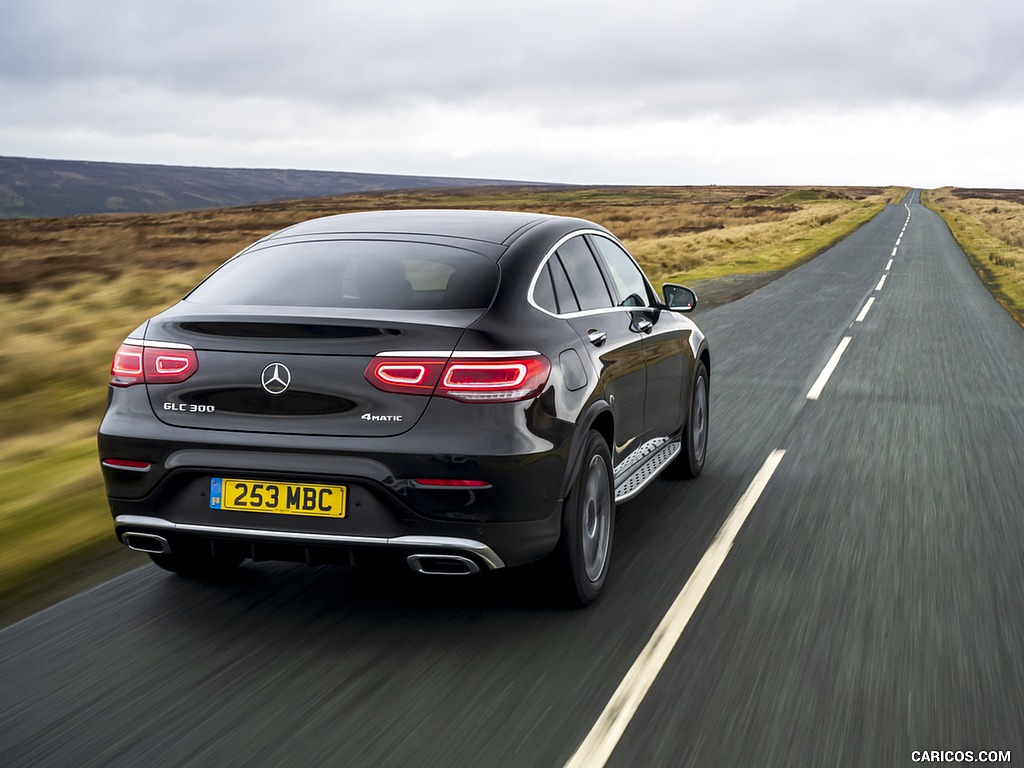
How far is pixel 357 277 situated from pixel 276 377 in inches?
27.3

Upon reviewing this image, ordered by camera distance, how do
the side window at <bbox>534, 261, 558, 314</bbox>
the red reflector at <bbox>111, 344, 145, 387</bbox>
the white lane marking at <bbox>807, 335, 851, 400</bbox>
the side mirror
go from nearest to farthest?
1. the red reflector at <bbox>111, 344, 145, 387</bbox>
2. the side window at <bbox>534, 261, 558, 314</bbox>
3. the side mirror
4. the white lane marking at <bbox>807, 335, 851, 400</bbox>

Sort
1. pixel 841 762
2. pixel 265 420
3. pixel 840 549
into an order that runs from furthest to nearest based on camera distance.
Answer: pixel 840 549
pixel 265 420
pixel 841 762

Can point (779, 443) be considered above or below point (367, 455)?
below

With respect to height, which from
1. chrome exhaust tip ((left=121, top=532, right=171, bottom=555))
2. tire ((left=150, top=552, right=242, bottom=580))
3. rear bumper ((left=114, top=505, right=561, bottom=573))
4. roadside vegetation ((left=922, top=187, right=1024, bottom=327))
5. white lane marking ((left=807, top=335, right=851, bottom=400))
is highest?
rear bumper ((left=114, top=505, right=561, bottom=573))

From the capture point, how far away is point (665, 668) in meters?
3.93

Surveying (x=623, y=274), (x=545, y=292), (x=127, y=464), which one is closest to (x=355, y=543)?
(x=127, y=464)

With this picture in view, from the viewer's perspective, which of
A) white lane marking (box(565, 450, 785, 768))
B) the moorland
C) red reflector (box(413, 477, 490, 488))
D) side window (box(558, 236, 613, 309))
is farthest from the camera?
the moorland

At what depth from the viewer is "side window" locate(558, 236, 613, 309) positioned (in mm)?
5176

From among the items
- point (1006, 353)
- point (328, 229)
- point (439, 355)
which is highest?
point (328, 229)

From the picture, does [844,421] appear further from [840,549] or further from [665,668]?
[665,668]

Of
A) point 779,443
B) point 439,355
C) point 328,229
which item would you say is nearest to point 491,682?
point 439,355

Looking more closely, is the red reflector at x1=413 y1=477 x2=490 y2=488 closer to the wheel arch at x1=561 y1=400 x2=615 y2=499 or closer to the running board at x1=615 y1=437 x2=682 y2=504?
the wheel arch at x1=561 y1=400 x2=615 y2=499

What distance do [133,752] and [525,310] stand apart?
2210 mm

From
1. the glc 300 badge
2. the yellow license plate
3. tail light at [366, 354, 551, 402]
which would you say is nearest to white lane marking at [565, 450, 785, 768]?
tail light at [366, 354, 551, 402]
